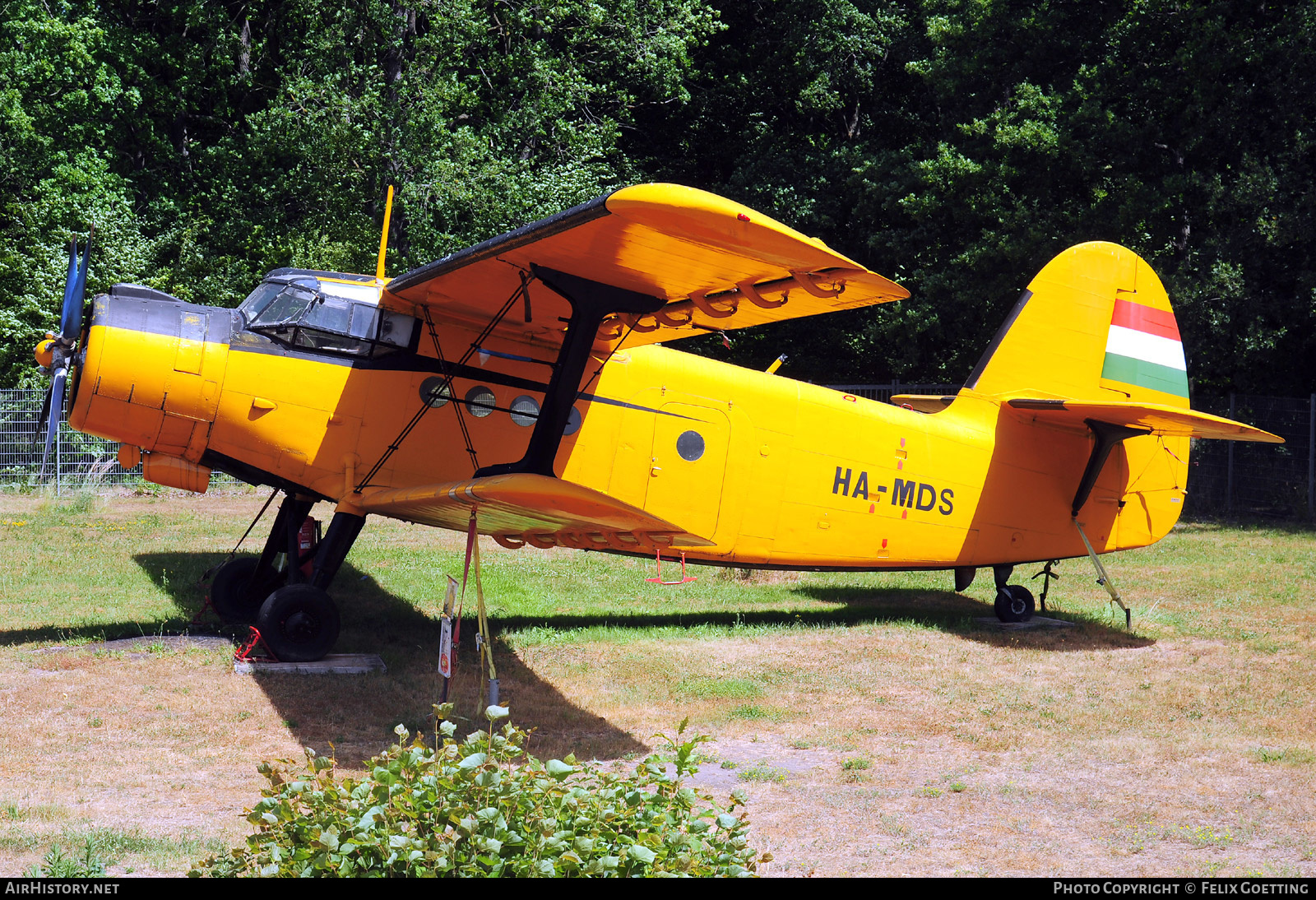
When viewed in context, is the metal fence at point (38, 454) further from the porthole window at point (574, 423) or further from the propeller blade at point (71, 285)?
the porthole window at point (574, 423)

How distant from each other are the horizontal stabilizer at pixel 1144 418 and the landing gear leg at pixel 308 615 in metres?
6.81

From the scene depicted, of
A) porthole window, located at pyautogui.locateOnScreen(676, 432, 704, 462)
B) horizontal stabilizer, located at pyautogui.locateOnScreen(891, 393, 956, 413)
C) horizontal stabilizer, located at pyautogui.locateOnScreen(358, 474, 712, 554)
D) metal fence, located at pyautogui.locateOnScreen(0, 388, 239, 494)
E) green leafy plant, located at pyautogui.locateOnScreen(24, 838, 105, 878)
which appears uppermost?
horizontal stabilizer, located at pyautogui.locateOnScreen(891, 393, 956, 413)

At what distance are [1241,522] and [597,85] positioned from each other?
19620 mm

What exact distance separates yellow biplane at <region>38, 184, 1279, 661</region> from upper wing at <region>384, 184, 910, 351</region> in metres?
0.03

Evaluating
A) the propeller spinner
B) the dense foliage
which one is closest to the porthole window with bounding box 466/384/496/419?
the propeller spinner

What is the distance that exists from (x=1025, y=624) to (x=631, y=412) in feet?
16.3

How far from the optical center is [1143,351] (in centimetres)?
1136

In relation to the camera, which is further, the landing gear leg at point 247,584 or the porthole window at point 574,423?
the landing gear leg at point 247,584

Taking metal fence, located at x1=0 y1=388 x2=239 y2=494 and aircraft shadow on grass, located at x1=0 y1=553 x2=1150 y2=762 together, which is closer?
aircraft shadow on grass, located at x1=0 y1=553 x2=1150 y2=762

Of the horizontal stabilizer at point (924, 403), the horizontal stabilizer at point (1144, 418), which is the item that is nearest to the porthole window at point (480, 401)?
the horizontal stabilizer at point (924, 403)

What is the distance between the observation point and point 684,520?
383 inches

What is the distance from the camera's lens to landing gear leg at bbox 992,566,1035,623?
11.3 meters

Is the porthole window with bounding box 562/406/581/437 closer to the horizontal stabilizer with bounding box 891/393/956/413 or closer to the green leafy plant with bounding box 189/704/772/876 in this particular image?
the horizontal stabilizer with bounding box 891/393/956/413

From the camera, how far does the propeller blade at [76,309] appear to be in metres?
A: 8.36
